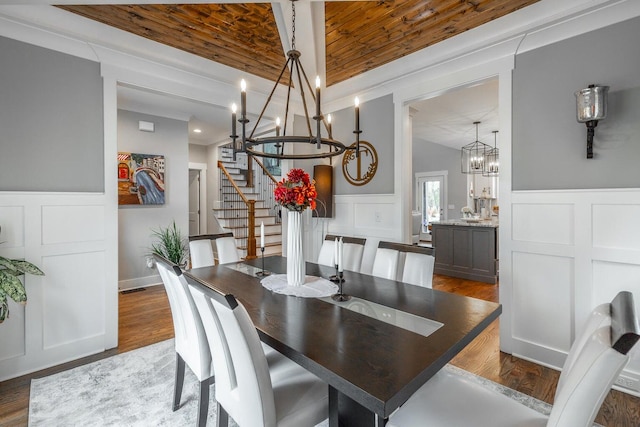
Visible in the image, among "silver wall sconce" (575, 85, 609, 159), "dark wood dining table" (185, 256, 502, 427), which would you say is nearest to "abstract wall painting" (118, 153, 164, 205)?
"dark wood dining table" (185, 256, 502, 427)

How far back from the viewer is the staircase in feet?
20.7

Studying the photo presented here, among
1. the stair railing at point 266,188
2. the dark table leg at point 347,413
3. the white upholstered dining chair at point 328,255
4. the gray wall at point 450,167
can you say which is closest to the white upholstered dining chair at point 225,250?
the white upholstered dining chair at point 328,255

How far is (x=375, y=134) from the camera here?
12.4 ft

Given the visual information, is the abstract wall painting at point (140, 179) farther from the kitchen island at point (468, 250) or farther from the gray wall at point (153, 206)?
the kitchen island at point (468, 250)

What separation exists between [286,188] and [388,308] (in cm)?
97

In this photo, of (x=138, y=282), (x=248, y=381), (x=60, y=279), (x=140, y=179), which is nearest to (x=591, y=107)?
(x=248, y=381)

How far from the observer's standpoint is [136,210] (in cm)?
475

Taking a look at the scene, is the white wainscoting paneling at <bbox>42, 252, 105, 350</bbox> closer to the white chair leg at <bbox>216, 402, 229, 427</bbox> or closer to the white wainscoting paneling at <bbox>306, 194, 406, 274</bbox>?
the white chair leg at <bbox>216, 402, 229, 427</bbox>

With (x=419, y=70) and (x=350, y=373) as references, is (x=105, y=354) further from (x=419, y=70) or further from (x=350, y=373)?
(x=419, y=70)

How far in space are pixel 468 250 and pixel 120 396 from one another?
197 inches

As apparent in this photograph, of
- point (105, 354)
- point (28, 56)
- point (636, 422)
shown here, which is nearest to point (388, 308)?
point (636, 422)

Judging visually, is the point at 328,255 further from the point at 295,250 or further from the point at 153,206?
the point at 153,206

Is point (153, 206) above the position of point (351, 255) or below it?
above

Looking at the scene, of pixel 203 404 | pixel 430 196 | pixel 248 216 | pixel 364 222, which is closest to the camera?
pixel 203 404
